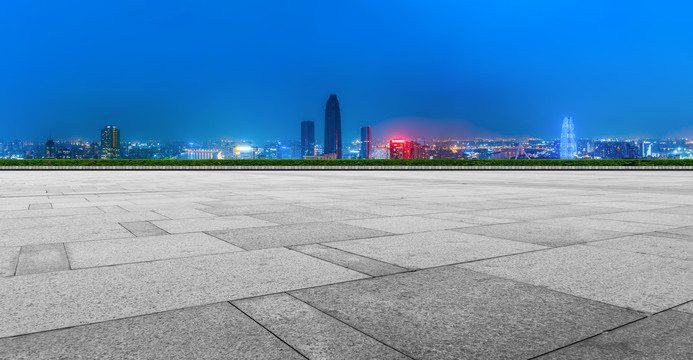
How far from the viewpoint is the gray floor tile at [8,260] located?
5340mm

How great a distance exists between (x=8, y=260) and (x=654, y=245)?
8.00 metres

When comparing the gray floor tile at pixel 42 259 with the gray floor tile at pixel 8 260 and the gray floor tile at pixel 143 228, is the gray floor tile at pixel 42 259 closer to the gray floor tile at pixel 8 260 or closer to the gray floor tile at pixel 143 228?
the gray floor tile at pixel 8 260

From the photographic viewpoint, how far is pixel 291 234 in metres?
7.77

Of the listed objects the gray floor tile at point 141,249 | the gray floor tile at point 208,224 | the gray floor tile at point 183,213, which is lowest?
the gray floor tile at point 141,249

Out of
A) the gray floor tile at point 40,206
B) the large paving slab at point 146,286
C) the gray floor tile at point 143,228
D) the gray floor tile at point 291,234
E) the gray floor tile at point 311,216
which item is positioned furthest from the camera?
the gray floor tile at point 40,206

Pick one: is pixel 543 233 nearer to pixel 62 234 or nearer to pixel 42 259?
pixel 42 259

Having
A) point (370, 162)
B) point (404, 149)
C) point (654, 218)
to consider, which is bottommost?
point (654, 218)

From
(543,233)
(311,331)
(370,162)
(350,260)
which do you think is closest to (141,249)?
(350,260)

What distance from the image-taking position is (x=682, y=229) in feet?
27.8

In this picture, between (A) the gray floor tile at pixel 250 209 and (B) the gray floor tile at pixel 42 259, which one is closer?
(B) the gray floor tile at pixel 42 259

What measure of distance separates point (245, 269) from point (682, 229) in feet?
23.7

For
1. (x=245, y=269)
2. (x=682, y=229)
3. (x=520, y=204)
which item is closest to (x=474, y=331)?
(x=245, y=269)

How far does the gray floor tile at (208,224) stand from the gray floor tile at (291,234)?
448mm

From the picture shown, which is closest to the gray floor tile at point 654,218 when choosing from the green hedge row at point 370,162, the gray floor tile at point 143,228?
the gray floor tile at point 143,228
